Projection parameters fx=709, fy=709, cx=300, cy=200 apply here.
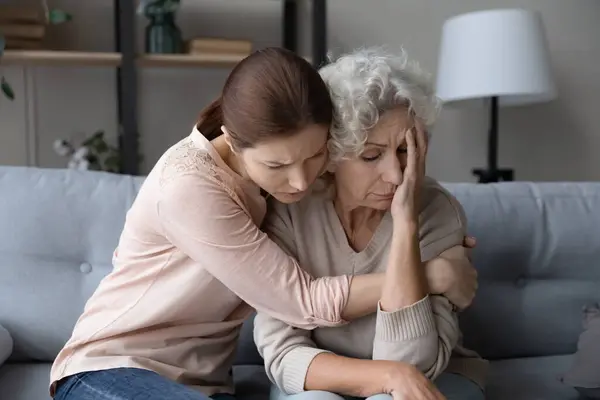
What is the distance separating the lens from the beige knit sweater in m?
1.26

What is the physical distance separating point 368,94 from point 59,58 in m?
1.47

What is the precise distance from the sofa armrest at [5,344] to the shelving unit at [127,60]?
920mm

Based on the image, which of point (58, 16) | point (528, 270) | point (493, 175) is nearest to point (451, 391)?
point (528, 270)

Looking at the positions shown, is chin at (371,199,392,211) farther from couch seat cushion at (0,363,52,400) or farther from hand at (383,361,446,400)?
couch seat cushion at (0,363,52,400)

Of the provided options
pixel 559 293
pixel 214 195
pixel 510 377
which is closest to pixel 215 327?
pixel 214 195

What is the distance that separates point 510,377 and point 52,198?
3.77 feet

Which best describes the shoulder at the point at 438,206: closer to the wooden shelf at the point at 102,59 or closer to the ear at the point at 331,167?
the ear at the point at 331,167

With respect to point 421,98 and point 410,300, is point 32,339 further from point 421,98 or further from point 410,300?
point 421,98

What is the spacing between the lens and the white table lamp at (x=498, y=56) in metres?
2.36

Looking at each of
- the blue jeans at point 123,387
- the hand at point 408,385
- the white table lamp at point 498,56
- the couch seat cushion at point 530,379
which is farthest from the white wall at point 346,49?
the hand at point 408,385

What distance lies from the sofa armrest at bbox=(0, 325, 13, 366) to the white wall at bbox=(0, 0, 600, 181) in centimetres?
115

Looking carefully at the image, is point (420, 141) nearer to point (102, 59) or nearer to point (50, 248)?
point (50, 248)

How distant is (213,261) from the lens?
1.18 meters

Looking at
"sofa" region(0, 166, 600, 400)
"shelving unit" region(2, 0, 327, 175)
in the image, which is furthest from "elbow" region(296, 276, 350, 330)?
"shelving unit" region(2, 0, 327, 175)
